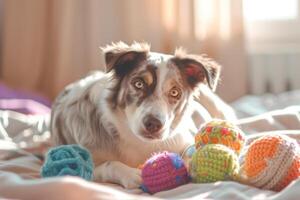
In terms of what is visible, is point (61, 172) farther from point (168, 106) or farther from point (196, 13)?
point (196, 13)

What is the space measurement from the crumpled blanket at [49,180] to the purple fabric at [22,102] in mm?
162

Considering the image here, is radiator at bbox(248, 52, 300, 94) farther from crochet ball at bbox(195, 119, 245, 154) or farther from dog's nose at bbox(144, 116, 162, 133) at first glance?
dog's nose at bbox(144, 116, 162, 133)

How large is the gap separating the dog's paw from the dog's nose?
0.42ft

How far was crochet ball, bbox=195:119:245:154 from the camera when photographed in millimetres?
1595

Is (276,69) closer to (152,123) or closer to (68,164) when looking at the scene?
(152,123)

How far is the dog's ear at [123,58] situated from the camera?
1750 mm

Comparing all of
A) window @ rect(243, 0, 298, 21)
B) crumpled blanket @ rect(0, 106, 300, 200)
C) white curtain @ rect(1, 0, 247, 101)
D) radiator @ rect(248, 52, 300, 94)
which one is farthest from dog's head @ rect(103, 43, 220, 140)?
window @ rect(243, 0, 298, 21)

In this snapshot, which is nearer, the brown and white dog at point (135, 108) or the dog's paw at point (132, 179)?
the dog's paw at point (132, 179)

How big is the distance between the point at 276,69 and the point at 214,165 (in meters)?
2.16

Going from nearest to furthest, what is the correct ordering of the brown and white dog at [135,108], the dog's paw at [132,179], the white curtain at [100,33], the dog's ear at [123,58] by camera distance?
the dog's paw at [132,179] → the brown and white dog at [135,108] → the dog's ear at [123,58] → the white curtain at [100,33]

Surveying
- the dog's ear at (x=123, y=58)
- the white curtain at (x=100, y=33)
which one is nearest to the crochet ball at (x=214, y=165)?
the dog's ear at (x=123, y=58)

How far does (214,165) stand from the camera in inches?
57.3

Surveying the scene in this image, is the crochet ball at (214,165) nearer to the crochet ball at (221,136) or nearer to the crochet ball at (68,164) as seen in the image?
the crochet ball at (221,136)

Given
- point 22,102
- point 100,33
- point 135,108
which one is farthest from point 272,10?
point 135,108
